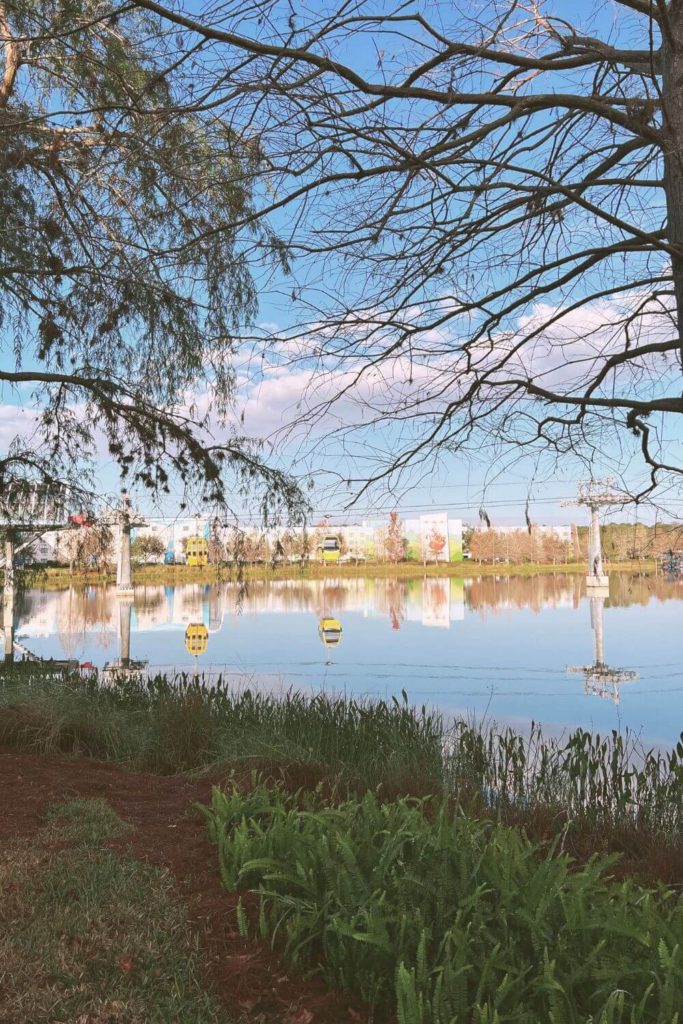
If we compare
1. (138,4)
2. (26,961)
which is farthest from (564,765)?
(138,4)

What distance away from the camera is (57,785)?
4586mm

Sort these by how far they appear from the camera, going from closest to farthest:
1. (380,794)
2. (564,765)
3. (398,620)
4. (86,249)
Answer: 1. (380,794)
2. (564,765)
3. (86,249)
4. (398,620)

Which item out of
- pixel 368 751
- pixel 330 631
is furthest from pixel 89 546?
pixel 330 631

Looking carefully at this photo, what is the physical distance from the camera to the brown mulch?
7.62ft

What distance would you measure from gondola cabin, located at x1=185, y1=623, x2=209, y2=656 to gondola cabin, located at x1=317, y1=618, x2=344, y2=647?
359 centimetres

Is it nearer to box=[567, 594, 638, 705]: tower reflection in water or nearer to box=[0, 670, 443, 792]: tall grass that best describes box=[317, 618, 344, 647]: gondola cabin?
box=[567, 594, 638, 705]: tower reflection in water

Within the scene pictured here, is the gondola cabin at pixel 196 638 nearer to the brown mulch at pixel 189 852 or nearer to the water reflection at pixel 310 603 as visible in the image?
the water reflection at pixel 310 603

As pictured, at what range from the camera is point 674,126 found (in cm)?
344

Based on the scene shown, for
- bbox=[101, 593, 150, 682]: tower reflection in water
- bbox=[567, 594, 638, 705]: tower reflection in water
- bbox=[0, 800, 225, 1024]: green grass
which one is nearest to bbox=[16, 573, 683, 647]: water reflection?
bbox=[101, 593, 150, 682]: tower reflection in water

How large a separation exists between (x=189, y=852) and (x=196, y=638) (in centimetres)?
1929

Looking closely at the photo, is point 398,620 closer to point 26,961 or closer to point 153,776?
point 153,776

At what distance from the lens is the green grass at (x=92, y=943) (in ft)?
7.36

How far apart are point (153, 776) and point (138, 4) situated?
14.5 feet

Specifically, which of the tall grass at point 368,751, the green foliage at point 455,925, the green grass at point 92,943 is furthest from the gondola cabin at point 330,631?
the green foliage at point 455,925
